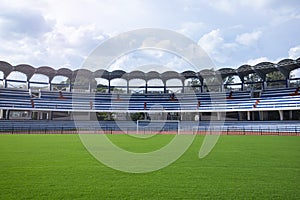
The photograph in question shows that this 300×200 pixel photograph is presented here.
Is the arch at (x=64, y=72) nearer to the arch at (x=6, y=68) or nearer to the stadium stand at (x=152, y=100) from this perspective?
the stadium stand at (x=152, y=100)

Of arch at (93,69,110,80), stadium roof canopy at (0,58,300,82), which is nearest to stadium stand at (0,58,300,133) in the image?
stadium roof canopy at (0,58,300,82)

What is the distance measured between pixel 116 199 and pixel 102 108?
134 feet

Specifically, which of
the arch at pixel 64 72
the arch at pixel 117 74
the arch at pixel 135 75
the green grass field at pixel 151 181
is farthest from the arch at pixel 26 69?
the green grass field at pixel 151 181

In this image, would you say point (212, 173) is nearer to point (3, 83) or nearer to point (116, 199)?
point (116, 199)

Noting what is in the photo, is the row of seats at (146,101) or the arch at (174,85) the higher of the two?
the arch at (174,85)

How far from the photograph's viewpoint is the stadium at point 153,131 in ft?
21.3

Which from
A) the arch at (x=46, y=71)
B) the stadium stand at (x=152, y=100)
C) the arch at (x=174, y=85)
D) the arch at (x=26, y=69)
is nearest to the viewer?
the stadium stand at (x=152, y=100)

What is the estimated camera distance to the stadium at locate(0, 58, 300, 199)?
6.49 m

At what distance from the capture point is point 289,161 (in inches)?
410

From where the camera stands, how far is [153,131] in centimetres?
3444

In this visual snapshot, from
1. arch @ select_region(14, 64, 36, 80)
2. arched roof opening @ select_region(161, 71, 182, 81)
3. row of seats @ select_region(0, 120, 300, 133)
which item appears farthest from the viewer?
arched roof opening @ select_region(161, 71, 182, 81)

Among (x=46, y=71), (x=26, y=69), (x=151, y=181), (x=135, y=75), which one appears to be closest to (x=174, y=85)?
(x=135, y=75)

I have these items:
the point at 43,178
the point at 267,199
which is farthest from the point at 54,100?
the point at 267,199

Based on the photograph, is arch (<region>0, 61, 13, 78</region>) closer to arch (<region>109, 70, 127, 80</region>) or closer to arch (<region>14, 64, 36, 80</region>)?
arch (<region>14, 64, 36, 80</region>)
